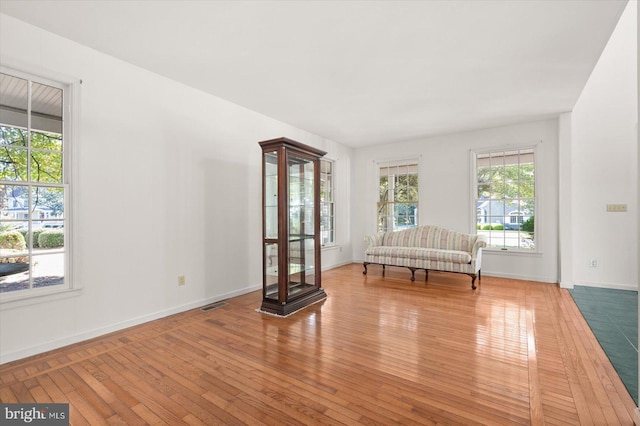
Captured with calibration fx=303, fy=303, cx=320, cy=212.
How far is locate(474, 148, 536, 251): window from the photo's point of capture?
17.6 ft

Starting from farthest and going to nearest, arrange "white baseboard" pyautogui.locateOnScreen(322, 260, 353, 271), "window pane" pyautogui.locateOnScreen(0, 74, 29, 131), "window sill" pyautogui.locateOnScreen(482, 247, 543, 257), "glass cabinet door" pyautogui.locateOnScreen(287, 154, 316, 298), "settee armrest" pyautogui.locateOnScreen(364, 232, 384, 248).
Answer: "white baseboard" pyautogui.locateOnScreen(322, 260, 353, 271) → "settee armrest" pyautogui.locateOnScreen(364, 232, 384, 248) → "window sill" pyautogui.locateOnScreen(482, 247, 543, 257) → "glass cabinet door" pyautogui.locateOnScreen(287, 154, 316, 298) → "window pane" pyautogui.locateOnScreen(0, 74, 29, 131)

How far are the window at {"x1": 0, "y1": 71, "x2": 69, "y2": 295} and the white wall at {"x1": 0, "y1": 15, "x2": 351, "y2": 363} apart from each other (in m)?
0.13

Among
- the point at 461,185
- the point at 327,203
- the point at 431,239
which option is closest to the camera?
the point at 431,239

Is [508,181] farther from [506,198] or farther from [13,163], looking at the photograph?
[13,163]

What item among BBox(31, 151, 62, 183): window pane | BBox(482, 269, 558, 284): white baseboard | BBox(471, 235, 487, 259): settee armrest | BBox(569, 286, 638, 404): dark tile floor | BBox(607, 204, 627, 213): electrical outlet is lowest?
BBox(569, 286, 638, 404): dark tile floor

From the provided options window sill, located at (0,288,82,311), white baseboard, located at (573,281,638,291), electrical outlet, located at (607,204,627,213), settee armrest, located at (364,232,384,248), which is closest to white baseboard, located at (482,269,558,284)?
white baseboard, located at (573,281,638,291)

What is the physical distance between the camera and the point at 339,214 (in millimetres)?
6891

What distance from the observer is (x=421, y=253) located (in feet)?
17.3

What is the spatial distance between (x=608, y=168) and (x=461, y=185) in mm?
2113

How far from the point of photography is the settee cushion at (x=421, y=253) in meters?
4.93

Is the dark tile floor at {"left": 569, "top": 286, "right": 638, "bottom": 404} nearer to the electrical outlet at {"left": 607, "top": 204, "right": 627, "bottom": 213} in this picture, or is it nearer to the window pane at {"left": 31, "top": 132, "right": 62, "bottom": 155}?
the electrical outlet at {"left": 607, "top": 204, "right": 627, "bottom": 213}

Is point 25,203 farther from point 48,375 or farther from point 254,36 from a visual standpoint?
point 254,36

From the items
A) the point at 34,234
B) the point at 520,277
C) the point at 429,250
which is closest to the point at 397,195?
the point at 429,250

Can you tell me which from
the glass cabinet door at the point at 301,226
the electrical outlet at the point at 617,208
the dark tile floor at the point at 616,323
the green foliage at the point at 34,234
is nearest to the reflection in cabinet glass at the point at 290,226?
the glass cabinet door at the point at 301,226
